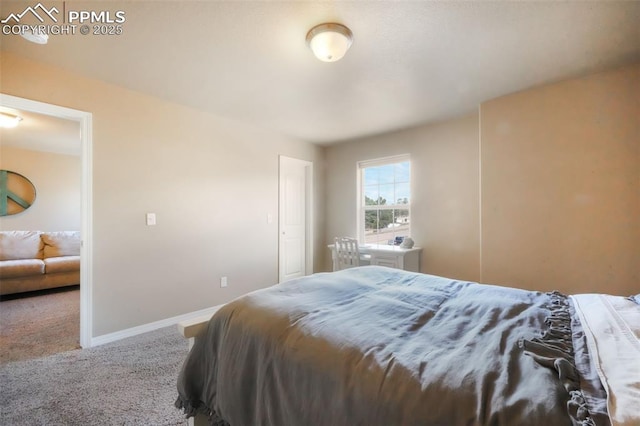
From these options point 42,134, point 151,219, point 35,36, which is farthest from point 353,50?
point 42,134

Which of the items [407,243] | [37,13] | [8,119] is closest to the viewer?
[37,13]

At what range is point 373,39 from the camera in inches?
74.4

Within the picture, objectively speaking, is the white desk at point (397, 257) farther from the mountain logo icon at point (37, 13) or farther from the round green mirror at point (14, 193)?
the round green mirror at point (14, 193)

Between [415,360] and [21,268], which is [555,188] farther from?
[21,268]

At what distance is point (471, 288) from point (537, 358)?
842 mm

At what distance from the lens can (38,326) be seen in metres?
2.84

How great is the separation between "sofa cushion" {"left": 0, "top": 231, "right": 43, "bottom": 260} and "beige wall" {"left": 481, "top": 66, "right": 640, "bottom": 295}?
6391 millimetres

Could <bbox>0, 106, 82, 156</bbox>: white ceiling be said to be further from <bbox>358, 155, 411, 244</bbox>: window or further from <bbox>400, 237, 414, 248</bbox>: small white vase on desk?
<bbox>400, 237, 414, 248</bbox>: small white vase on desk

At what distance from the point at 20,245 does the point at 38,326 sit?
7.56 ft

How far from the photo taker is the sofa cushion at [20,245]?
13.5ft

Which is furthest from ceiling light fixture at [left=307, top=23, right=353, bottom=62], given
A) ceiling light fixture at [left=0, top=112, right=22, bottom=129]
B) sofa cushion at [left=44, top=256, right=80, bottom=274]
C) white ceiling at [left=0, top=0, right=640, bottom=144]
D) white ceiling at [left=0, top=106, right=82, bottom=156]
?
sofa cushion at [left=44, top=256, right=80, bottom=274]

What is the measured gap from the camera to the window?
3971 mm

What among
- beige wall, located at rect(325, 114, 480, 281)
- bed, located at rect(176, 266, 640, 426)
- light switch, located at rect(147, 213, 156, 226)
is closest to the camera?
bed, located at rect(176, 266, 640, 426)

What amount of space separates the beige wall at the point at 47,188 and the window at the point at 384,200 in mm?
5508
